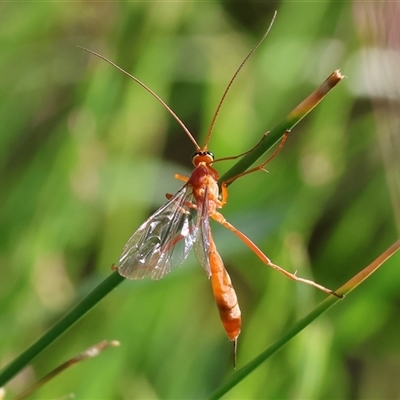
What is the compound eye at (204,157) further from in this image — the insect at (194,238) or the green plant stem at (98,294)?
the green plant stem at (98,294)

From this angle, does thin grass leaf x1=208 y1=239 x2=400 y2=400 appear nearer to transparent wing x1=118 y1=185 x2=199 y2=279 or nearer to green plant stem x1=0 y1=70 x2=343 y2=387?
green plant stem x1=0 y1=70 x2=343 y2=387

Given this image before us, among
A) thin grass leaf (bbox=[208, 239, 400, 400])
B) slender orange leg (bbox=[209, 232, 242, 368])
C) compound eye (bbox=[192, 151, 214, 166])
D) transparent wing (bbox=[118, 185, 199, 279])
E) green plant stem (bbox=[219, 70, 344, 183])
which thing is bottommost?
thin grass leaf (bbox=[208, 239, 400, 400])

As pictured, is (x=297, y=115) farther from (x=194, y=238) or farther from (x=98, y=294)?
(x=194, y=238)

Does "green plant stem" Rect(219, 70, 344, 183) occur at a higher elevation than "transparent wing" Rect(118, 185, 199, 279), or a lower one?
lower

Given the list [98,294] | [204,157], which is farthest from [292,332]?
[204,157]

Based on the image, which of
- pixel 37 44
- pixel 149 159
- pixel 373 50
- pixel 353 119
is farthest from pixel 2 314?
pixel 353 119

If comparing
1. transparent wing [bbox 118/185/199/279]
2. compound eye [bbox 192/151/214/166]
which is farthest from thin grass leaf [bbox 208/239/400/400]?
compound eye [bbox 192/151/214/166]

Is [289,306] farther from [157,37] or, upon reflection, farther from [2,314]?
[157,37]
